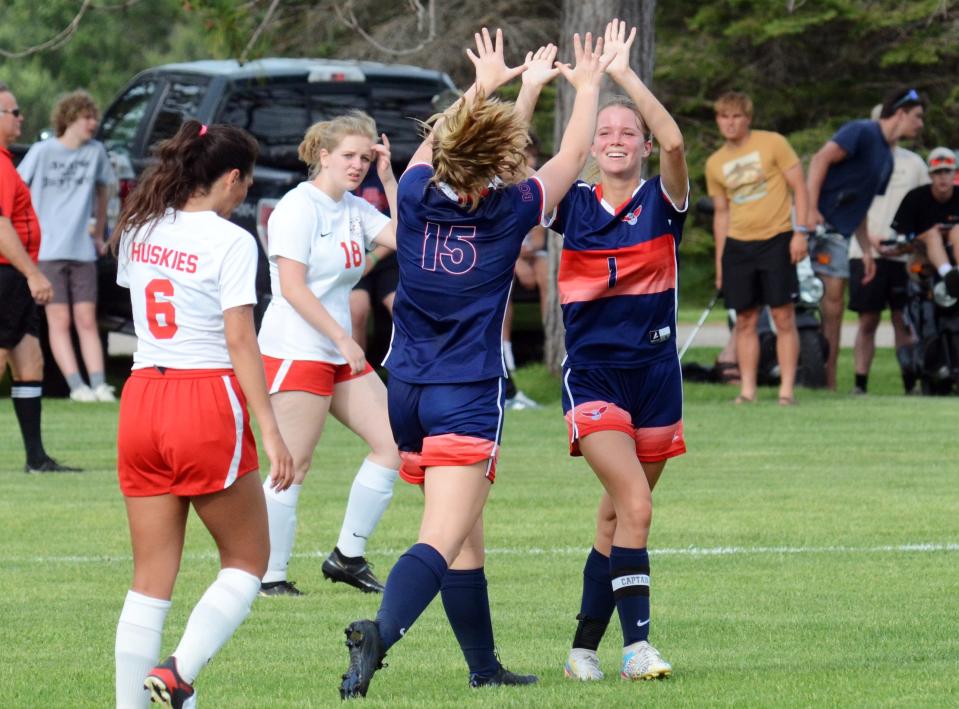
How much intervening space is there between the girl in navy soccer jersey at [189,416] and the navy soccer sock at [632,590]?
1269mm

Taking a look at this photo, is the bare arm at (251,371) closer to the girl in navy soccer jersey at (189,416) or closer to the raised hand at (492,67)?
the girl in navy soccer jersey at (189,416)

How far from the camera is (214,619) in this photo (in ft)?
17.6

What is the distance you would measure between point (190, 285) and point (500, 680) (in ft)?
5.23

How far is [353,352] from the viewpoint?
7.58m

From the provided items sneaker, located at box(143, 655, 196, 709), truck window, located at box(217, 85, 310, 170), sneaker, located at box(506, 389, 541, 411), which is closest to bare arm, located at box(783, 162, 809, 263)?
sneaker, located at box(506, 389, 541, 411)

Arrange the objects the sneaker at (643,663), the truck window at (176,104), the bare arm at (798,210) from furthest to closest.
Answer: the truck window at (176,104)
the bare arm at (798,210)
the sneaker at (643,663)

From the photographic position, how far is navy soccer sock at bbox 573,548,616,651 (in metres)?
6.36

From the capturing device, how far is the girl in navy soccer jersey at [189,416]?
5328mm

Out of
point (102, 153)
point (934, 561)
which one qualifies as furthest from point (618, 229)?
point (102, 153)

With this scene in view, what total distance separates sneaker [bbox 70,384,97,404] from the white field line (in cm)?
741

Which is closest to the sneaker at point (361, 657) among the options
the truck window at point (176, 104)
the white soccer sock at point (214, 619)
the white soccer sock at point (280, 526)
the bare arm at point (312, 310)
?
the white soccer sock at point (214, 619)

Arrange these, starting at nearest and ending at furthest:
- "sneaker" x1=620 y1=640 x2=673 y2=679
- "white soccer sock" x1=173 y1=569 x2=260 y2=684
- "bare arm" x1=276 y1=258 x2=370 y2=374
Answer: "white soccer sock" x1=173 y1=569 x2=260 y2=684, "sneaker" x1=620 y1=640 x2=673 y2=679, "bare arm" x1=276 y1=258 x2=370 y2=374

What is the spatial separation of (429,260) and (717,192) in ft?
30.7

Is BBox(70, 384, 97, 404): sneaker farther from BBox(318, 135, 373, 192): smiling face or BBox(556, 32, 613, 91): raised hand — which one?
BBox(556, 32, 613, 91): raised hand
